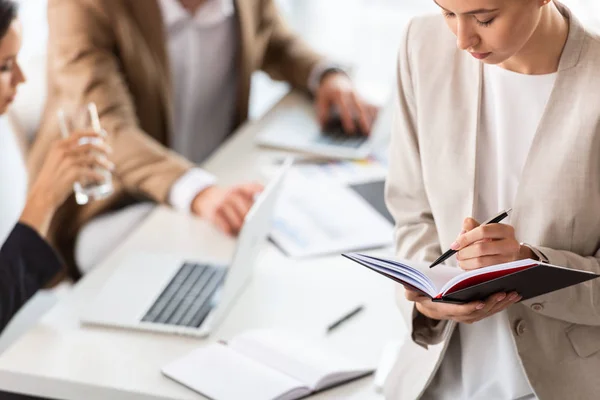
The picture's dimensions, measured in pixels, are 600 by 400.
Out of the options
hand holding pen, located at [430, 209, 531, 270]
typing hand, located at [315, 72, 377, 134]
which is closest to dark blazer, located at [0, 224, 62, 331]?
hand holding pen, located at [430, 209, 531, 270]

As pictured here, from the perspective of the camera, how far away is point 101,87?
2088mm

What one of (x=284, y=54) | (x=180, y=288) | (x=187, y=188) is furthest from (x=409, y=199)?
(x=284, y=54)

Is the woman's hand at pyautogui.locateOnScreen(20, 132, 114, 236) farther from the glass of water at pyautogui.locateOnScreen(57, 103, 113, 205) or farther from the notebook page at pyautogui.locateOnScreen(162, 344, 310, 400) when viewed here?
the notebook page at pyautogui.locateOnScreen(162, 344, 310, 400)

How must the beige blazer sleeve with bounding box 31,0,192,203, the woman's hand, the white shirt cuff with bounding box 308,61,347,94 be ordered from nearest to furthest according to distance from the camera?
1. the woman's hand
2. the beige blazer sleeve with bounding box 31,0,192,203
3. the white shirt cuff with bounding box 308,61,347,94

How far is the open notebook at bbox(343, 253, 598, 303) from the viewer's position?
104cm

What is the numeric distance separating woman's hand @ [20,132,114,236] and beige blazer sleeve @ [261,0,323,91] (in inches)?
34.9

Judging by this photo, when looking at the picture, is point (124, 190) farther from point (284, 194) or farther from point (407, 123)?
point (407, 123)

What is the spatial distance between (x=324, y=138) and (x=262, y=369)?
3.21 feet

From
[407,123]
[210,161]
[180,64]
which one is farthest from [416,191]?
[180,64]

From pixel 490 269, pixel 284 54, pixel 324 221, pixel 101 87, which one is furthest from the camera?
pixel 284 54

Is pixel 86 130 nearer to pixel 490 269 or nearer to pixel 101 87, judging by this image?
pixel 101 87

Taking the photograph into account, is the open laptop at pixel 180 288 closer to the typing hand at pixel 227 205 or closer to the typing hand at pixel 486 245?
the typing hand at pixel 227 205

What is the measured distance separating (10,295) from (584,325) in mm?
986

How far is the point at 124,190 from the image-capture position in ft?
6.88
